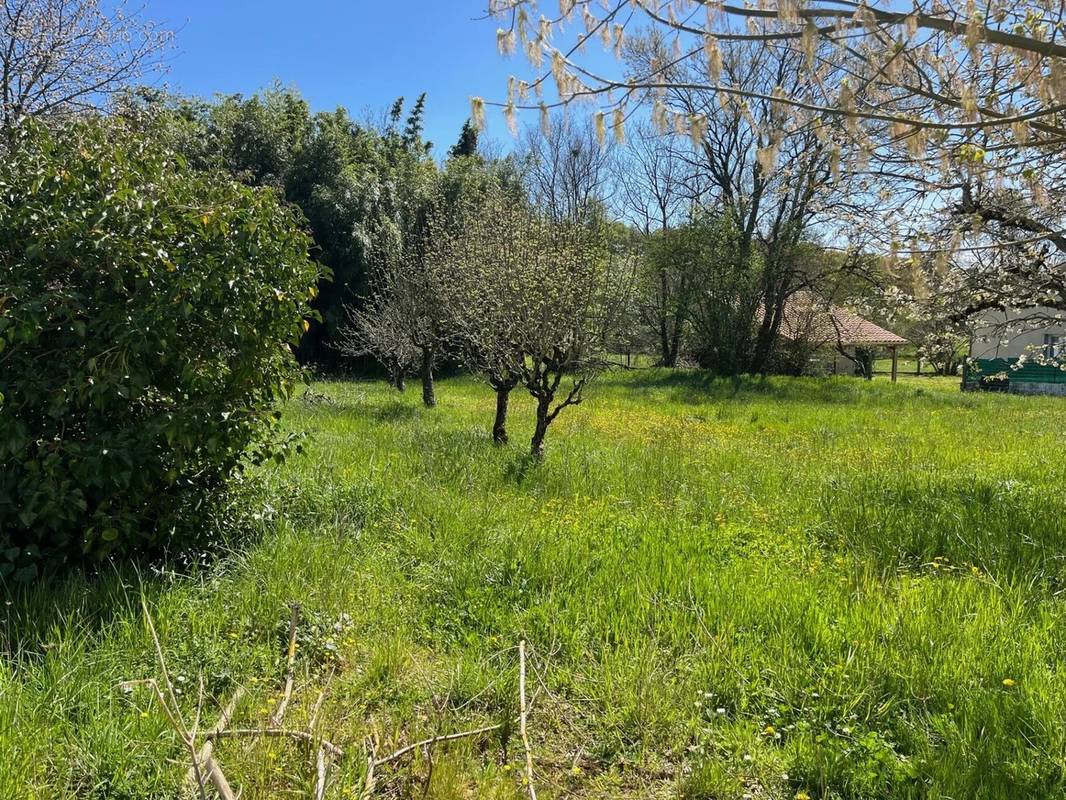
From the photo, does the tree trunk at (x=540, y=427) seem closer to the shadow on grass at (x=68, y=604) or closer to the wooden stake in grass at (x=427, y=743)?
the shadow on grass at (x=68, y=604)

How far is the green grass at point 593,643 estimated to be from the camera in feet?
7.18

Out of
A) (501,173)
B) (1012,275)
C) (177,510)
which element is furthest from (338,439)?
(501,173)

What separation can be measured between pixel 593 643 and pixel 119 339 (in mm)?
2835

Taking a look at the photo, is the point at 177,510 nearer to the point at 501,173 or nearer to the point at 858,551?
the point at 858,551

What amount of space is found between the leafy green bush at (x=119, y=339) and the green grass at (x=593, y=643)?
421 millimetres

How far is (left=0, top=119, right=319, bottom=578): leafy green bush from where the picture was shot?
2.95 meters

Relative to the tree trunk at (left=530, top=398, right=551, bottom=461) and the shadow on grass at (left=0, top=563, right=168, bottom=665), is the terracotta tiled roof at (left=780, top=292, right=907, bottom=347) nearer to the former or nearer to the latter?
the tree trunk at (left=530, top=398, right=551, bottom=461)

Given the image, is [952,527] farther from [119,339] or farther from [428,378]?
[428,378]

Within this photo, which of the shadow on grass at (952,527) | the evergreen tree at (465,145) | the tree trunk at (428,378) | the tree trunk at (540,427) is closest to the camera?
the shadow on grass at (952,527)

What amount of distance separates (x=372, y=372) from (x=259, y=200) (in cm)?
1823

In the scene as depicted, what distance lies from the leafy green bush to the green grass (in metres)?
0.42

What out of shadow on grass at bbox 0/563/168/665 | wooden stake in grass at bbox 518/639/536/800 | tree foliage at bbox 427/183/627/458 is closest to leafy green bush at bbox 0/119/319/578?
shadow on grass at bbox 0/563/168/665

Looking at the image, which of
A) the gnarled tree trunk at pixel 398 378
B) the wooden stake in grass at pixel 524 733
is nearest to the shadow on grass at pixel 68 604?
the wooden stake in grass at pixel 524 733

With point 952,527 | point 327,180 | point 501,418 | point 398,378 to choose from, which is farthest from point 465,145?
point 952,527
